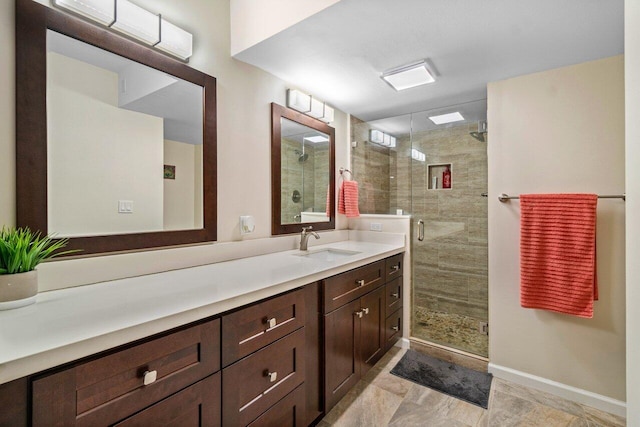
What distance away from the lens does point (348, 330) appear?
1.75m

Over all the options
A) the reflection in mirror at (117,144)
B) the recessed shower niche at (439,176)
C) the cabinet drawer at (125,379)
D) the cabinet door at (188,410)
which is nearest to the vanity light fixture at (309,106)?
the reflection in mirror at (117,144)

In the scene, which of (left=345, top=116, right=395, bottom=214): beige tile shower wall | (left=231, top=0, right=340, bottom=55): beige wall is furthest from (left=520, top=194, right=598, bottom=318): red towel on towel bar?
(left=231, top=0, right=340, bottom=55): beige wall

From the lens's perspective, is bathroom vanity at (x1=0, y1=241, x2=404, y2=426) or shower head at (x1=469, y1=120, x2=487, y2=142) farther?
shower head at (x1=469, y1=120, x2=487, y2=142)

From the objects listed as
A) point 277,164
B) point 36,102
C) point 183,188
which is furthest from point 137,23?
point 277,164

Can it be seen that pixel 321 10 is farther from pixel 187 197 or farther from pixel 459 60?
pixel 187 197

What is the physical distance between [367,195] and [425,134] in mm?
799

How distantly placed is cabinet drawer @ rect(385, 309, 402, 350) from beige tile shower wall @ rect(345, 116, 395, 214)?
3.28ft

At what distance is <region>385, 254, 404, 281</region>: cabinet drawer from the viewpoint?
88.9 inches

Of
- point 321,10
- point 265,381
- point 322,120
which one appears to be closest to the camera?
point 265,381

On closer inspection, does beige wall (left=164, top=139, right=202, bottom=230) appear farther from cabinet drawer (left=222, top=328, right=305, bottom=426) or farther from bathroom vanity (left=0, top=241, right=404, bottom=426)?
cabinet drawer (left=222, top=328, right=305, bottom=426)

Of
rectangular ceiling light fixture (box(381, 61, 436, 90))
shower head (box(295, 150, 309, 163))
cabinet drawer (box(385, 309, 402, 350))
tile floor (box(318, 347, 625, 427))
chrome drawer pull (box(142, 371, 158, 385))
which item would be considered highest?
rectangular ceiling light fixture (box(381, 61, 436, 90))

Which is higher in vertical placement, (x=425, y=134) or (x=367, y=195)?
(x=425, y=134)

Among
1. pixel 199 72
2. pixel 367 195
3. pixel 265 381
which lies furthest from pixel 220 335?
pixel 367 195

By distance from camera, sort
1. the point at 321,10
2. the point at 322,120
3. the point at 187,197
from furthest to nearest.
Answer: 1. the point at 322,120
2. the point at 187,197
3. the point at 321,10
